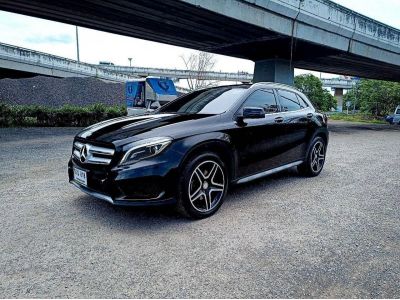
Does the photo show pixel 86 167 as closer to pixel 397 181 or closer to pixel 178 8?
pixel 397 181

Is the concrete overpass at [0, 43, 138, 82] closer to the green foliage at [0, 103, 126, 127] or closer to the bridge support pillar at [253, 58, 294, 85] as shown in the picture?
the green foliage at [0, 103, 126, 127]

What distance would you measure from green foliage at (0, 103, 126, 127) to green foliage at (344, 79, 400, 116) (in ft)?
100

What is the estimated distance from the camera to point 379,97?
1300 inches

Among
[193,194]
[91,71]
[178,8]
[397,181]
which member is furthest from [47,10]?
[91,71]

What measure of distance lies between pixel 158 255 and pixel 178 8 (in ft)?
32.6

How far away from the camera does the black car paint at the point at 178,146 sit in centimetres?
308

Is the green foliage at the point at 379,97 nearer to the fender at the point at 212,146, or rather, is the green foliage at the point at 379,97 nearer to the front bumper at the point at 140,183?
the fender at the point at 212,146

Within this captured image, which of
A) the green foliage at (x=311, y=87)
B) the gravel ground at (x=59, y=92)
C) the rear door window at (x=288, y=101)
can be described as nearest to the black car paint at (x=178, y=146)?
the rear door window at (x=288, y=101)

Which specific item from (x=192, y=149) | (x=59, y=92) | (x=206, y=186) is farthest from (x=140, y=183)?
(x=59, y=92)

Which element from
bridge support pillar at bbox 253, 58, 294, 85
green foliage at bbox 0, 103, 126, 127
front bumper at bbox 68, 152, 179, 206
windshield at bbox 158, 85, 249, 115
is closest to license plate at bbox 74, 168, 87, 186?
front bumper at bbox 68, 152, 179, 206

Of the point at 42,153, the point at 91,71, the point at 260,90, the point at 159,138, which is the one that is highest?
the point at 91,71

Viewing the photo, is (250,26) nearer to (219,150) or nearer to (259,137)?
(259,137)

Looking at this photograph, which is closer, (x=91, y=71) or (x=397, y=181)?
(x=397, y=181)

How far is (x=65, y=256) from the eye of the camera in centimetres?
266
